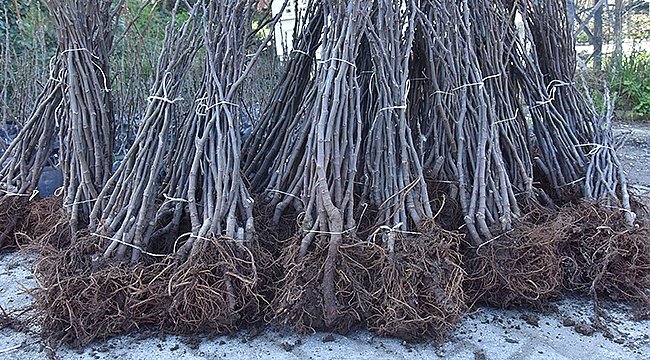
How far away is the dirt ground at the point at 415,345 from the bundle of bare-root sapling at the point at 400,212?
100 millimetres

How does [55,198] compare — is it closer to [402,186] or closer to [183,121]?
Answer: [183,121]

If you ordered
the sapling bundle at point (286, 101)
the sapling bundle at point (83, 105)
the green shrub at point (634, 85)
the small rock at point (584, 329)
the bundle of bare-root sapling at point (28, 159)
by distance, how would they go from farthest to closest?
the green shrub at point (634, 85) < the bundle of bare-root sapling at point (28, 159) < the sapling bundle at point (286, 101) < the sapling bundle at point (83, 105) < the small rock at point (584, 329)

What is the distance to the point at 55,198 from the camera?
3.01m

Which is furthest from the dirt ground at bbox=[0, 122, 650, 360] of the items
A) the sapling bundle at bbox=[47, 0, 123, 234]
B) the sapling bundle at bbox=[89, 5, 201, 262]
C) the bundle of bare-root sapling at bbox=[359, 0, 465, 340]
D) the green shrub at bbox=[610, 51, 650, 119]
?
the green shrub at bbox=[610, 51, 650, 119]

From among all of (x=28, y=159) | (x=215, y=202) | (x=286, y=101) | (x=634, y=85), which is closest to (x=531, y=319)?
(x=215, y=202)

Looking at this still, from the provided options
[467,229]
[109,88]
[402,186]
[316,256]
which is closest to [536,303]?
[467,229]

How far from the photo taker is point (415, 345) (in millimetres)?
2129

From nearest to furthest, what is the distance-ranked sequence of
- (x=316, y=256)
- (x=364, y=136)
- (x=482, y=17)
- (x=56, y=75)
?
(x=316, y=256), (x=364, y=136), (x=482, y=17), (x=56, y=75)

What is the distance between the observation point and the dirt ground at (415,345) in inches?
81.6

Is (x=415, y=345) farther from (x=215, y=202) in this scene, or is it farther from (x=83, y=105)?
(x=83, y=105)

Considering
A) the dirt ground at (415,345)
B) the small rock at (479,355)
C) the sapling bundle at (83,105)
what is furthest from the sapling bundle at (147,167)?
the small rock at (479,355)

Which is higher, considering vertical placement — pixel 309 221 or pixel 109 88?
pixel 109 88

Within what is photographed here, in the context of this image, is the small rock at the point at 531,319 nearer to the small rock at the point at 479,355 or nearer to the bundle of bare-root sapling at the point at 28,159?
the small rock at the point at 479,355

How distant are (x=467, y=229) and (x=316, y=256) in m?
0.68
